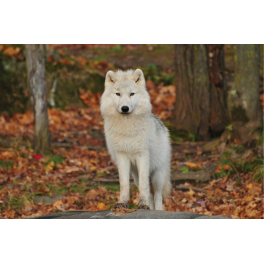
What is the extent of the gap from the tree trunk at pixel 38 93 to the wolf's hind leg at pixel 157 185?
4439 millimetres

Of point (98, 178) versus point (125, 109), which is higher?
point (125, 109)

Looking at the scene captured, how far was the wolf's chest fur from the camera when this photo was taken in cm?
614

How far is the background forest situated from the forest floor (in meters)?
0.02

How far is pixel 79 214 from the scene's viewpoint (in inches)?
237

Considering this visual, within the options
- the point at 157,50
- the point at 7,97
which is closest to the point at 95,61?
the point at 157,50

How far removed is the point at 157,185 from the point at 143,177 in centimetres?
78

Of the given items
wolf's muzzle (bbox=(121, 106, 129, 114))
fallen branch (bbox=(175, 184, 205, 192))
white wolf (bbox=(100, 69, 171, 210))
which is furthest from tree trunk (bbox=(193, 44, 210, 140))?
wolf's muzzle (bbox=(121, 106, 129, 114))

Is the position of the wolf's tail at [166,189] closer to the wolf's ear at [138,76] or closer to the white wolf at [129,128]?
the white wolf at [129,128]

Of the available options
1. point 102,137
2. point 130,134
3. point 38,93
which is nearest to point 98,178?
point 38,93

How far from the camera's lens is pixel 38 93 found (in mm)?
10312

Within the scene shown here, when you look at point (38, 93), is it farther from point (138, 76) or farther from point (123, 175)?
point (123, 175)

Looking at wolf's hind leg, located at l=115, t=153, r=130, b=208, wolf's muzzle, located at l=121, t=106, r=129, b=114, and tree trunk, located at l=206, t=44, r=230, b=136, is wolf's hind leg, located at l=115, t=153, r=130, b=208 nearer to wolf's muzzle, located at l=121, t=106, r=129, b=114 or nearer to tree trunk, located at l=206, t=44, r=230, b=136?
wolf's muzzle, located at l=121, t=106, r=129, b=114

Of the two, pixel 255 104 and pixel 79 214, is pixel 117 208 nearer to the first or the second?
pixel 79 214

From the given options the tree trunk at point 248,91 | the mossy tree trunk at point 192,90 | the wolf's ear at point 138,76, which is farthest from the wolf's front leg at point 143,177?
the mossy tree trunk at point 192,90
